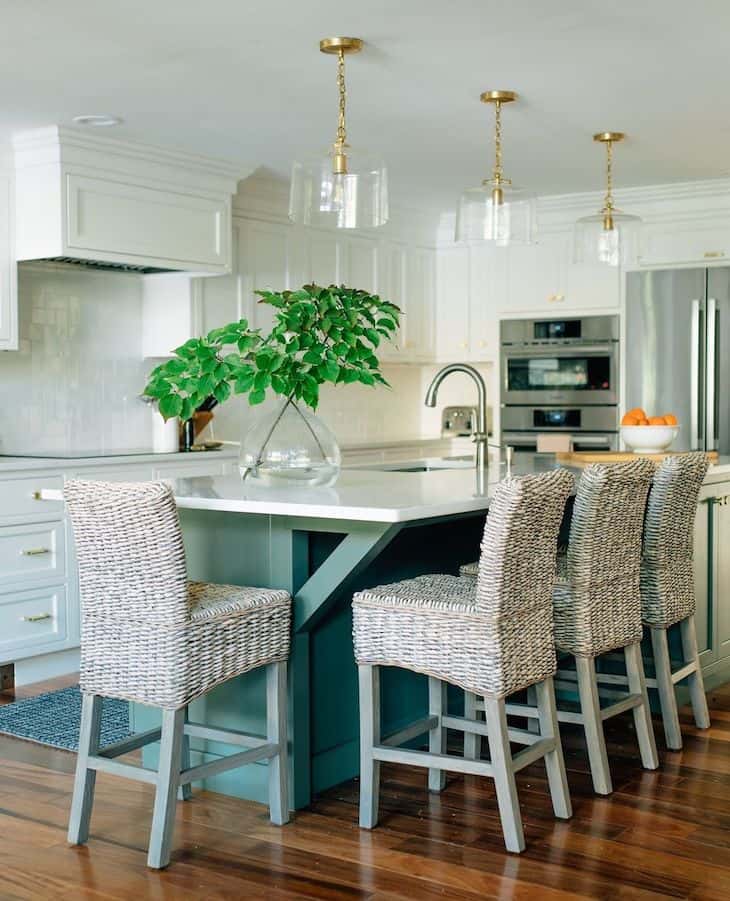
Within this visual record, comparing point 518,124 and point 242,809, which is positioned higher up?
point 518,124

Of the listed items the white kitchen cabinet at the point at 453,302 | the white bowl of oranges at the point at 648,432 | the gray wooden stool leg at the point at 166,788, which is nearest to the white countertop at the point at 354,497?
the gray wooden stool leg at the point at 166,788

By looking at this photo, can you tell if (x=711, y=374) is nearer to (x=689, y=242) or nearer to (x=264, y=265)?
(x=689, y=242)

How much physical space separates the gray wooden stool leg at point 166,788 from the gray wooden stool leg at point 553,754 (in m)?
0.98

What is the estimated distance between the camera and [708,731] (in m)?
4.09

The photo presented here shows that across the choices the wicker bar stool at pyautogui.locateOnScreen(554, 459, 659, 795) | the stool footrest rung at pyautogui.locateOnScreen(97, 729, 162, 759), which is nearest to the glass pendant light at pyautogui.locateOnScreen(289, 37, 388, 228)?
the wicker bar stool at pyautogui.locateOnScreen(554, 459, 659, 795)

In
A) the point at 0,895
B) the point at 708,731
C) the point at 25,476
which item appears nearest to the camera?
the point at 0,895

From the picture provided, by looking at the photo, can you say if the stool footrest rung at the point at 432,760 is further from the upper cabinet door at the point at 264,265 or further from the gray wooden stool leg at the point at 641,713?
the upper cabinet door at the point at 264,265

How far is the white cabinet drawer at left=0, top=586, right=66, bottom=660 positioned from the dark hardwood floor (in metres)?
1.25

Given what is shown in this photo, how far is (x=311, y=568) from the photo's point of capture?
11.0 feet

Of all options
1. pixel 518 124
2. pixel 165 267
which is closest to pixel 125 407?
pixel 165 267

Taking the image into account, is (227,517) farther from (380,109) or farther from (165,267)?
(165,267)

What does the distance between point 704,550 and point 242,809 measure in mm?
2174

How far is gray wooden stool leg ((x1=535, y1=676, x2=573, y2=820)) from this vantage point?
3.18 meters

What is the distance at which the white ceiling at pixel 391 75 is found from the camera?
361cm
